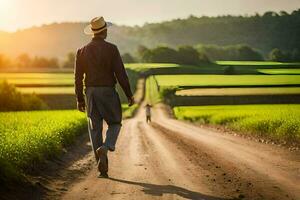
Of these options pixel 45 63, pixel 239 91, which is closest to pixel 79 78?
pixel 239 91

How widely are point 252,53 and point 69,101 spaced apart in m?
28.3

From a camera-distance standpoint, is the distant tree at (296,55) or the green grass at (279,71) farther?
the green grass at (279,71)

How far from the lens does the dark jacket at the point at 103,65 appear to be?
10969 millimetres

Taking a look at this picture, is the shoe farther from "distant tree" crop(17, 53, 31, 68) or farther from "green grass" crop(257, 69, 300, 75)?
"distant tree" crop(17, 53, 31, 68)

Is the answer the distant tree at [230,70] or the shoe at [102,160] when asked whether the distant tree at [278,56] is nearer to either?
the distant tree at [230,70]

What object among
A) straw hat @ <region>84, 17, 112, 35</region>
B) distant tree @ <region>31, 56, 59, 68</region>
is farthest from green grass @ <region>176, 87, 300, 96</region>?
distant tree @ <region>31, 56, 59, 68</region>

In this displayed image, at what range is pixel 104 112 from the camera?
36.0 feet

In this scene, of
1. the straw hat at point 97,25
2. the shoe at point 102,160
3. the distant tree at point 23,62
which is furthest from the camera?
the distant tree at point 23,62

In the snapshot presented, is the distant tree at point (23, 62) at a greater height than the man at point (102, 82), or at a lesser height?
lesser

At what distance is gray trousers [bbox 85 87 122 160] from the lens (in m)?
10.9

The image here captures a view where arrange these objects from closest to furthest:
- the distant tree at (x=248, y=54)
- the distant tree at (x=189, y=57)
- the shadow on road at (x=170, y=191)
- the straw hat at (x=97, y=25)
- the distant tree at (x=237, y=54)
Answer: the shadow on road at (x=170, y=191), the straw hat at (x=97, y=25), the distant tree at (x=248, y=54), the distant tree at (x=237, y=54), the distant tree at (x=189, y=57)

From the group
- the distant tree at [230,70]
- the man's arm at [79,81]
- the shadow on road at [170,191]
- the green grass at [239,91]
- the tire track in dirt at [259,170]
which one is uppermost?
the man's arm at [79,81]

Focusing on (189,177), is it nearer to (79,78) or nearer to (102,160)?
(102,160)

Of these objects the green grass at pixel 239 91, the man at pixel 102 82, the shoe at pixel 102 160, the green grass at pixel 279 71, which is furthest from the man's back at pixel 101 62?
the green grass at pixel 239 91
